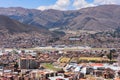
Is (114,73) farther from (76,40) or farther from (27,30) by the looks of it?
(27,30)

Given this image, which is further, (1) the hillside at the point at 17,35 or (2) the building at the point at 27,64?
(1) the hillside at the point at 17,35

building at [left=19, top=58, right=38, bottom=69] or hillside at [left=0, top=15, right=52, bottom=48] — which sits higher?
hillside at [left=0, top=15, right=52, bottom=48]

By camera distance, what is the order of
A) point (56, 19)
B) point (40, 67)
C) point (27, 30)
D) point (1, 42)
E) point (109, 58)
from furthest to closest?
point (56, 19) < point (27, 30) < point (1, 42) < point (109, 58) < point (40, 67)

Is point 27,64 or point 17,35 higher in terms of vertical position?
point 17,35

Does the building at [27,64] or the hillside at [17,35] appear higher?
the hillside at [17,35]

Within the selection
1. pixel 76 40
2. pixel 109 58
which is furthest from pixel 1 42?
pixel 109 58

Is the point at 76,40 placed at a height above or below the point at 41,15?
below

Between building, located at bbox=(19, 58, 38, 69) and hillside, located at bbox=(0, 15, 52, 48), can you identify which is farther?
hillside, located at bbox=(0, 15, 52, 48)

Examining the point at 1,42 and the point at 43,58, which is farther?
the point at 1,42

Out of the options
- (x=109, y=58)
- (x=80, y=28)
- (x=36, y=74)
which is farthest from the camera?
(x=80, y=28)

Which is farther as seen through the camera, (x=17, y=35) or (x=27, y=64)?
(x=17, y=35)
